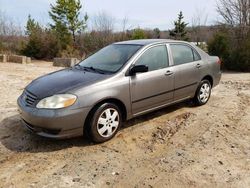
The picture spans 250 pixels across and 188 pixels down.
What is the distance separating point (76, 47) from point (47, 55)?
104 inches

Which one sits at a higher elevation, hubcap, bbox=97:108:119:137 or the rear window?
the rear window

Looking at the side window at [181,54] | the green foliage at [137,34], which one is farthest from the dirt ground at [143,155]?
the green foliage at [137,34]

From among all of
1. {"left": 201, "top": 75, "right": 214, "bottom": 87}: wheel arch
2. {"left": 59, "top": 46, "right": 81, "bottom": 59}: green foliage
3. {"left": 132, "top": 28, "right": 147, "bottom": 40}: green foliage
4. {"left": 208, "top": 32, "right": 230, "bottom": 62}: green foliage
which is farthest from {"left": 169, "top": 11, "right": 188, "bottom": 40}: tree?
{"left": 201, "top": 75, "right": 214, "bottom": 87}: wheel arch

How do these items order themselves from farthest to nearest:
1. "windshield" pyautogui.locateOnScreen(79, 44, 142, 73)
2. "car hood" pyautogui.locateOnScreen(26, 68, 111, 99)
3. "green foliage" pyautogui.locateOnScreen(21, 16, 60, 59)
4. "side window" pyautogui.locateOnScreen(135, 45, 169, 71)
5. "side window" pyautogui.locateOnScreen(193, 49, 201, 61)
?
"green foliage" pyautogui.locateOnScreen(21, 16, 60, 59)
"side window" pyautogui.locateOnScreen(193, 49, 201, 61)
"side window" pyautogui.locateOnScreen(135, 45, 169, 71)
"windshield" pyautogui.locateOnScreen(79, 44, 142, 73)
"car hood" pyautogui.locateOnScreen(26, 68, 111, 99)

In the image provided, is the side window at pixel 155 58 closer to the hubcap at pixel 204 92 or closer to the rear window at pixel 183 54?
the rear window at pixel 183 54

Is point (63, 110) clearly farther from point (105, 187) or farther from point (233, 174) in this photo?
point (233, 174)

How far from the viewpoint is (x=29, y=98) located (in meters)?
4.15

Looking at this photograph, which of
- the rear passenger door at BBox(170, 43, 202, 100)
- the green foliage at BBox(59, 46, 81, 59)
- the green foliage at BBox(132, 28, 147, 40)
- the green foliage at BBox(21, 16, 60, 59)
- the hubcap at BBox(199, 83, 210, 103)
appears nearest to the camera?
the rear passenger door at BBox(170, 43, 202, 100)

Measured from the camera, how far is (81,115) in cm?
390

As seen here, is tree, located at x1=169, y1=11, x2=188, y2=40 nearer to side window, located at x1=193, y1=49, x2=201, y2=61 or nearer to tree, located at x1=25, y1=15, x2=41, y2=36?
tree, located at x1=25, y1=15, x2=41, y2=36

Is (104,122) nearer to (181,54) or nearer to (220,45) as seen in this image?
(181,54)

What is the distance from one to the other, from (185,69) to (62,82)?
2444 millimetres

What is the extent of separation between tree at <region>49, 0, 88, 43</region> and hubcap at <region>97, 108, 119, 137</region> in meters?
23.0

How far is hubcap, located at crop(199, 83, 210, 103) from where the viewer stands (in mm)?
6008
